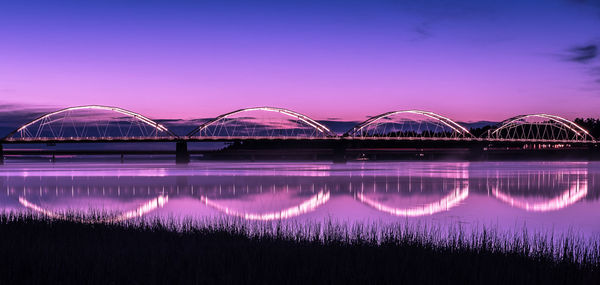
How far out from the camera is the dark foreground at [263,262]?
8.93 m

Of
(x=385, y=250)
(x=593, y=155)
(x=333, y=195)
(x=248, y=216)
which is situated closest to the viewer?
(x=385, y=250)

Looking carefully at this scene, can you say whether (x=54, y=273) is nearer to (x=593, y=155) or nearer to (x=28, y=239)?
(x=28, y=239)

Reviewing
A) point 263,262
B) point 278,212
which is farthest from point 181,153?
point 263,262

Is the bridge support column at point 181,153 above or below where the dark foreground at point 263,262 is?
below

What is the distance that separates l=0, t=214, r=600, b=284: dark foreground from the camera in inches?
352

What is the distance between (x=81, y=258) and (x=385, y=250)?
5378mm

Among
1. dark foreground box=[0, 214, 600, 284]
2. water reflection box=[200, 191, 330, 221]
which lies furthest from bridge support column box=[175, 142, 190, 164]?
dark foreground box=[0, 214, 600, 284]

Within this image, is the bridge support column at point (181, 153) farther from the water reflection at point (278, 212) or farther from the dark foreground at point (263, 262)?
the dark foreground at point (263, 262)

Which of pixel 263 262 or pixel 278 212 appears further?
pixel 278 212

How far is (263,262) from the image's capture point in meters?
9.91

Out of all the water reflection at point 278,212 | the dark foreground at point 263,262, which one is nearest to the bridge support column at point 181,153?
the water reflection at point 278,212

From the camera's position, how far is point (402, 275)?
9.15 meters

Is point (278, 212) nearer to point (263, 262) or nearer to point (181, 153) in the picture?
point (263, 262)

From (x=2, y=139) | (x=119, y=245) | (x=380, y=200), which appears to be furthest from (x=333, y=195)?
(x=2, y=139)
